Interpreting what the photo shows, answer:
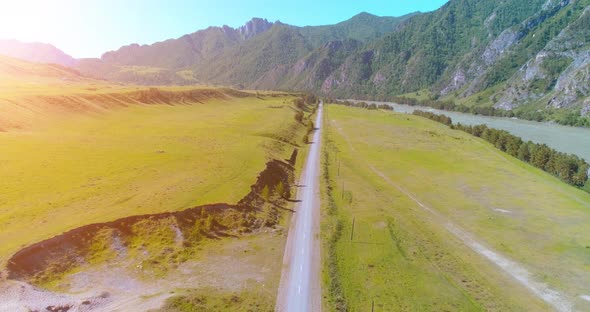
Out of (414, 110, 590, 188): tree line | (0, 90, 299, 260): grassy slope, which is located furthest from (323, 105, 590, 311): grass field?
(0, 90, 299, 260): grassy slope

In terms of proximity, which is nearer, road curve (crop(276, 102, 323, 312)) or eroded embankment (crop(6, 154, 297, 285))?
road curve (crop(276, 102, 323, 312))

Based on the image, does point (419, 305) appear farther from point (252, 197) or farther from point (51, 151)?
point (51, 151)

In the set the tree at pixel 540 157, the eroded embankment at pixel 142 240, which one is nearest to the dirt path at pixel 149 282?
the eroded embankment at pixel 142 240

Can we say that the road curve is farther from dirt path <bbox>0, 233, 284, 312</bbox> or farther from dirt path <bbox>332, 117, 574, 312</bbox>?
dirt path <bbox>332, 117, 574, 312</bbox>

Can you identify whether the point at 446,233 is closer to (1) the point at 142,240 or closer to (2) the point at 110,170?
(1) the point at 142,240

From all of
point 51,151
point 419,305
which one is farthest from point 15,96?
Answer: point 419,305

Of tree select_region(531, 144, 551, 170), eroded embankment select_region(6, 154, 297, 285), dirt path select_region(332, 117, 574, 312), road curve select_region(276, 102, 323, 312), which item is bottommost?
dirt path select_region(332, 117, 574, 312)
